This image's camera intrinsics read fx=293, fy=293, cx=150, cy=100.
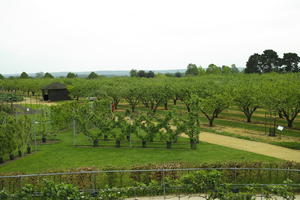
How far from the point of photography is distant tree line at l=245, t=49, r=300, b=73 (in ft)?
292

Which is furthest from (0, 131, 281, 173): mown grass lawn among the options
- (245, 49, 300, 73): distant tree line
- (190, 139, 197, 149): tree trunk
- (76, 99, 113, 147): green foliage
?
(245, 49, 300, 73): distant tree line

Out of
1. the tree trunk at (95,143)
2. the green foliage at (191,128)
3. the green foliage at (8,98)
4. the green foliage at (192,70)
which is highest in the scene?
the green foliage at (192,70)

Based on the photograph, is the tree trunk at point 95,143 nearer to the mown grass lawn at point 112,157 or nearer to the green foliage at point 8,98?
the mown grass lawn at point 112,157

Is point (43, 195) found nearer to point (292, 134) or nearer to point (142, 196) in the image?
point (142, 196)

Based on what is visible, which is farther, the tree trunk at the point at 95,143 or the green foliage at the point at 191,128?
the tree trunk at the point at 95,143

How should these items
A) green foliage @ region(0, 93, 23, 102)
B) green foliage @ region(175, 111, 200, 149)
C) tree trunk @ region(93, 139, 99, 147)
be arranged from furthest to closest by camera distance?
green foliage @ region(0, 93, 23, 102)
tree trunk @ region(93, 139, 99, 147)
green foliage @ region(175, 111, 200, 149)

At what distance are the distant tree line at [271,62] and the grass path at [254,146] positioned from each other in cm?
6950

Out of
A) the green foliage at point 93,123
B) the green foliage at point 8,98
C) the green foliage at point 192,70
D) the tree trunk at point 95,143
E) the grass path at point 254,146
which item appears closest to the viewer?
the grass path at point 254,146

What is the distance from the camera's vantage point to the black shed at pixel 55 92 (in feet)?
216

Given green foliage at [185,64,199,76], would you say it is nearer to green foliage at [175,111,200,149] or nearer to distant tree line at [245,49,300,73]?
distant tree line at [245,49,300,73]

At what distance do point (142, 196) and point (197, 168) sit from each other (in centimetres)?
A: 332

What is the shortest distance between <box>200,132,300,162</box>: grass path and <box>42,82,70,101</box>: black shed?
145 ft

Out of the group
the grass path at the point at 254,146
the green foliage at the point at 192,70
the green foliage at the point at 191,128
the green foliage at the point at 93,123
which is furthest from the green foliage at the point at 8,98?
the green foliage at the point at 192,70

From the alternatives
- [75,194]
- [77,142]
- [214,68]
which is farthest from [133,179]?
[214,68]
